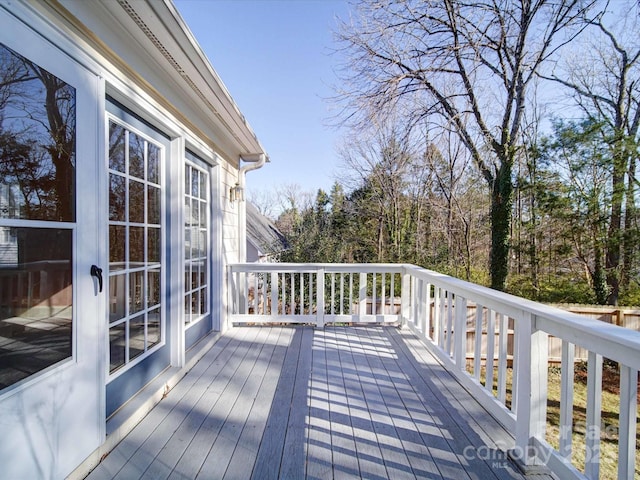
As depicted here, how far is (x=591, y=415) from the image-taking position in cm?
132

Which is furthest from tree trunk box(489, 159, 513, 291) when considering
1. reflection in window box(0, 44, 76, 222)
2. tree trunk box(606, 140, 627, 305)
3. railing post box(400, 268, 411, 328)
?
reflection in window box(0, 44, 76, 222)

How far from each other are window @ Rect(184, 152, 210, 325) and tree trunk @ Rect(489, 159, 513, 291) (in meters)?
5.46

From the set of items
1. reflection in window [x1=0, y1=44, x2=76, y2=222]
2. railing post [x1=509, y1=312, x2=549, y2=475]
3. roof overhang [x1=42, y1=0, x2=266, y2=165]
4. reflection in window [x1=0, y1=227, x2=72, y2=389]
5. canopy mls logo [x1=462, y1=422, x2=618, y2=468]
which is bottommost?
canopy mls logo [x1=462, y1=422, x2=618, y2=468]

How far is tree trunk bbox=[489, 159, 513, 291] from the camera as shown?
5.92 metres

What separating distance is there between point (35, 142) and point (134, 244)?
924 mm

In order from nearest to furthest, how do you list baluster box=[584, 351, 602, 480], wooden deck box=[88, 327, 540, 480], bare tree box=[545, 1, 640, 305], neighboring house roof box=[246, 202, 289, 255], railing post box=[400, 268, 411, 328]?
baluster box=[584, 351, 602, 480] → wooden deck box=[88, 327, 540, 480] → railing post box=[400, 268, 411, 328] → bare tree box=[545, 1, 640, 305] → neighboring house roof box=[246, 202, 289, 255]

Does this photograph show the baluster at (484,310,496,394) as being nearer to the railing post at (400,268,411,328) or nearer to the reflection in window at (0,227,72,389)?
the railing post at (400,268,411,328)

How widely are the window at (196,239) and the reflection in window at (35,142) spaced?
4.56 ft

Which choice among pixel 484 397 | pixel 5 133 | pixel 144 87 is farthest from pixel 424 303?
pixel 5 133

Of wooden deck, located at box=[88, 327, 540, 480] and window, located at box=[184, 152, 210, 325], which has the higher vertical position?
window, located at box=[184, 152, 210, 325]

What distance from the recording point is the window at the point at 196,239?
290cm

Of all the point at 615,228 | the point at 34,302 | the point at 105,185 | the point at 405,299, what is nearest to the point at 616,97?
the point at 615,228

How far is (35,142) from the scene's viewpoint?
4.20 ft

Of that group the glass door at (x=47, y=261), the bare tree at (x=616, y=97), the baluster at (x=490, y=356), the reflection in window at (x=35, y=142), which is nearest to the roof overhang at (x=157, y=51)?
the glass door at (x=47, y=261)
